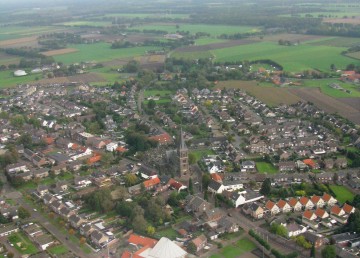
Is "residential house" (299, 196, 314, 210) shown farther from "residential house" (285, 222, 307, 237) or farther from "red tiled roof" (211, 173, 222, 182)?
"red tiled roof" (211, 173, 222, 182)

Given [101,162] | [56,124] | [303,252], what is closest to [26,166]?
[101,162]

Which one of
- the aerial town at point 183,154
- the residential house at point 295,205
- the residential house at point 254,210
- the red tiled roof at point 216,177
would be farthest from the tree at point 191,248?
the red tiled roof at point 216,177

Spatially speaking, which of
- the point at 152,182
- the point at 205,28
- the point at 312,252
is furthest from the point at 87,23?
the point at 312,252

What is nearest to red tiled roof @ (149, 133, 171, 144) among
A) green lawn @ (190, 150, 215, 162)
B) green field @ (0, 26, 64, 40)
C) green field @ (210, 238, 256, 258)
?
green lawn @ (190, 150, 215, 162)

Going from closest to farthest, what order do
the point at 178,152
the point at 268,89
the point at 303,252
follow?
1. the point at 303,252
2. the point at 178,152
3. the point at 268,89

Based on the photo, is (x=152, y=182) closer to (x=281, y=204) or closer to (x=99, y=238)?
(x=99, y=238)

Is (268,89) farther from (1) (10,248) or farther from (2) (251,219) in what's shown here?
A: (1) (10,248)

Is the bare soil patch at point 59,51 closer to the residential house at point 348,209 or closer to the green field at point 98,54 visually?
the green field at point 98,54
